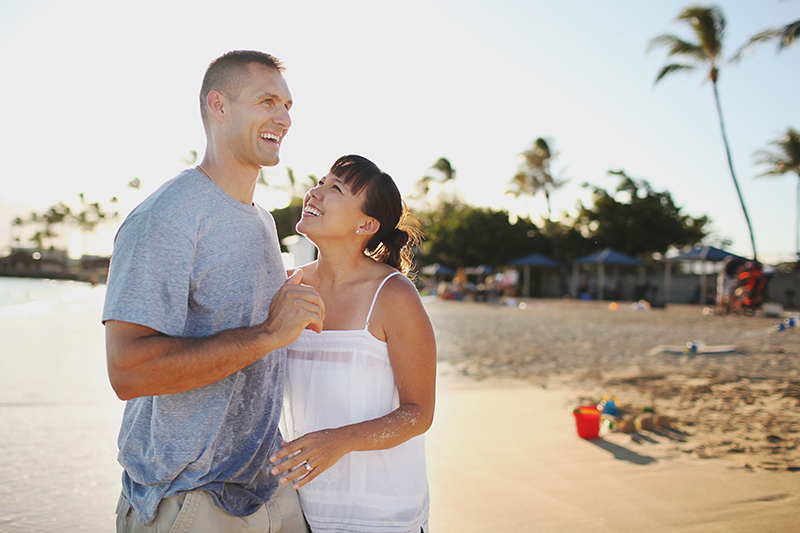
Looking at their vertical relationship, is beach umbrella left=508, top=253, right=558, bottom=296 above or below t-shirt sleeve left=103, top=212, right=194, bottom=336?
above

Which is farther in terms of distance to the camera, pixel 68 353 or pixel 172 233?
pixel 68 353

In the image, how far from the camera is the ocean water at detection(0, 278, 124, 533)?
3463 millimetres

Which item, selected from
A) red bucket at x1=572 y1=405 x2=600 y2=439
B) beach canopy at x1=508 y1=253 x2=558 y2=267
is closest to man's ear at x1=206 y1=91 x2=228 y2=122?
red bucket at x1=572 y1=405 x2=600 y2=439

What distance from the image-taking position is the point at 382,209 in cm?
204

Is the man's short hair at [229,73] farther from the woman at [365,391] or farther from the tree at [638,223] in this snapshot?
the tree at [638,223]

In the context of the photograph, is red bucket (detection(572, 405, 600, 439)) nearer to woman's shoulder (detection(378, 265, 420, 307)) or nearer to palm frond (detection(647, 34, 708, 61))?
woman's shoulder (detection(378, 265, 420, 307))

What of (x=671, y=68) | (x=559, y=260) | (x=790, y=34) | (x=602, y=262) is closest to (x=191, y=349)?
(x=790, y=34)

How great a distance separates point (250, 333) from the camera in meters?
1.36

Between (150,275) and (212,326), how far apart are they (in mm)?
245

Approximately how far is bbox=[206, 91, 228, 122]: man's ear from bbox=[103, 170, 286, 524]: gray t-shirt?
0.81 feet

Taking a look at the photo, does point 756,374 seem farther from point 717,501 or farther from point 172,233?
point 172,233

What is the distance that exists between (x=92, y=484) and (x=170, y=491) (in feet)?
10.4

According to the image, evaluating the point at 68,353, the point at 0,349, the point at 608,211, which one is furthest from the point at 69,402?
the point at 608,211

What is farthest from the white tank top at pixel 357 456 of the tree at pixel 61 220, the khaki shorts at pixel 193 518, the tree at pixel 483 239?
the tree at pixel 61 220
